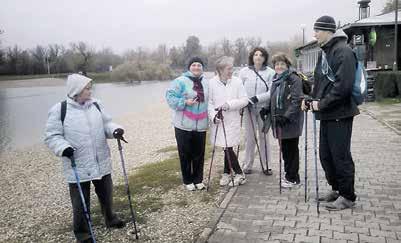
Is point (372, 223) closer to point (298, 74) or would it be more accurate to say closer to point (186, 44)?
point (298, 74)

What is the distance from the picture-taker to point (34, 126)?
2211cm

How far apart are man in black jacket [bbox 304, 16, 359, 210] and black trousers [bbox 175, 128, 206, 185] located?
68.1 inches

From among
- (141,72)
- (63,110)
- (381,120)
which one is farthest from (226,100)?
(141,72)

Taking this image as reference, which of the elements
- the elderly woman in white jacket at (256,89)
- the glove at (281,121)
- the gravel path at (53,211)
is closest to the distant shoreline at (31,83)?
the gravel path at (53,211)

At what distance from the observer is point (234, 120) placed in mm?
6055

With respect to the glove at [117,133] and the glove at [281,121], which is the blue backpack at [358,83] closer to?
the glove at [281,121]

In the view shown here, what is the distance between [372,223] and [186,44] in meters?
116

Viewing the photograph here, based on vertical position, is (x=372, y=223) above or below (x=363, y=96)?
below

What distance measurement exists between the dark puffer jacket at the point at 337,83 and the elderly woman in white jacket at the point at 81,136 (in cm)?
224

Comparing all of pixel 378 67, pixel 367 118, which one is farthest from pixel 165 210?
pixel 378 67

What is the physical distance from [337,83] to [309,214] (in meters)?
1.51

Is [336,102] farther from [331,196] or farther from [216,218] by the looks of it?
[216,218]

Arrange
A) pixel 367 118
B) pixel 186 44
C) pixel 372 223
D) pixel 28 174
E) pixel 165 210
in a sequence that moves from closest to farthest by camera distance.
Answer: pixel 372 223, pixel 165 210, pixel 28 174, pixel 367 118, pixel 186 44

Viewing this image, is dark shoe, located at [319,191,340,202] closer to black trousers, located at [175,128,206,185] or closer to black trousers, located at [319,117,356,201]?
black trousers, located at [319,117,356,201]
